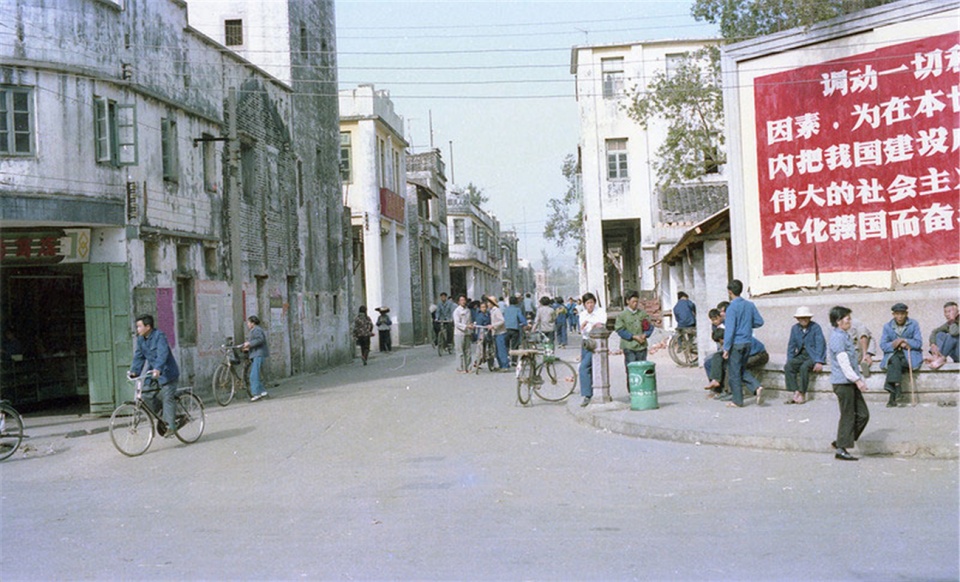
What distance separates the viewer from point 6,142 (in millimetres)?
16281

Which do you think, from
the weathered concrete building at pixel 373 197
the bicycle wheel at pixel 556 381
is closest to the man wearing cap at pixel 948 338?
the bicycle wheel at pixel 556 381

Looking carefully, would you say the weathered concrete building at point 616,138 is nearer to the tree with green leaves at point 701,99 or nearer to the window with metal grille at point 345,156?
the tree with green leaves at point 701,99

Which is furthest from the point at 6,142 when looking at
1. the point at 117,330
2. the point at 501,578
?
the point at 501,578

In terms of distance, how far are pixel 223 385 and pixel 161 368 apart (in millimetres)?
6372

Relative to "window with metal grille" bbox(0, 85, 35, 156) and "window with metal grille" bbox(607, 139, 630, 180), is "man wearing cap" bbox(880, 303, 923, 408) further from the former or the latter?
"window with metal grille" bbox(607, 139, 630, 180)

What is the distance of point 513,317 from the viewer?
77.4ft

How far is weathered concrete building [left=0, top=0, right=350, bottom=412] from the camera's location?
16.7 m

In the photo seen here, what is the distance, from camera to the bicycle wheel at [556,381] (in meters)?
16.6

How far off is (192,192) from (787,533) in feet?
57.0

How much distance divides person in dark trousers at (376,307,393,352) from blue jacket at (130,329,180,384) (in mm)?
21685

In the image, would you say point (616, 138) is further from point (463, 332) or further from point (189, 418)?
point (189, 418)

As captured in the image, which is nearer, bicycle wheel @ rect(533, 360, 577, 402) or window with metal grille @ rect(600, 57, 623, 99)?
bicycle wheel @ rect(533, 360, 577, 402)

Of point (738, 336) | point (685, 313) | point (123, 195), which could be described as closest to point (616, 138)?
point (685, 313)

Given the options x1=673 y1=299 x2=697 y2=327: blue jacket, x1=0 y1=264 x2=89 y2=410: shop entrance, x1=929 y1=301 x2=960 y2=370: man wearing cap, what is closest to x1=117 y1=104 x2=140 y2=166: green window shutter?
x1=0 y1=264 x2=89 y2=410: shop entrance
